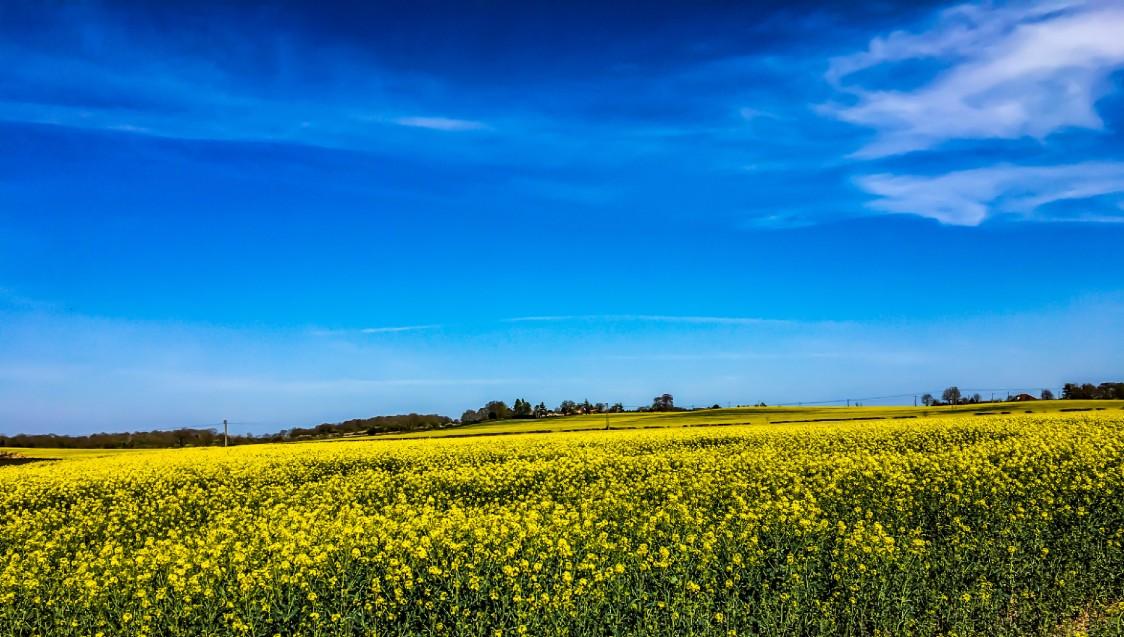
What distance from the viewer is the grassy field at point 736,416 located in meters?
55.6

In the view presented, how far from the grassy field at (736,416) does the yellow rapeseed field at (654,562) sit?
39175 millimetres

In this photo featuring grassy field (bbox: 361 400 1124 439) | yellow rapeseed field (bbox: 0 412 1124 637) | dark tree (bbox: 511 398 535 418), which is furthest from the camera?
dark tree (bbox: 511 398 535 418)

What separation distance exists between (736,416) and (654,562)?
55585 mm

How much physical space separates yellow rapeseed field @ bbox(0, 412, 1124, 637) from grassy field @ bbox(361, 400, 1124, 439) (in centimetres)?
3917

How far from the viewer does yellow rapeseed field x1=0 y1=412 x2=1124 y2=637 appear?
8797 mm

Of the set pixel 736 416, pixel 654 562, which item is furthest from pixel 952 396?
pixel 654 562

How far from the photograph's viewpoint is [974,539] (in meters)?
11.5

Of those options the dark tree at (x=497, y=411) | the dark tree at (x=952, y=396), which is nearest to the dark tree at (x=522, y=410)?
the dark tree at (x=497, y=411)

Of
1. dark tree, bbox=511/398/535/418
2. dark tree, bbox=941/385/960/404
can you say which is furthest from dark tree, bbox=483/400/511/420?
dark tree, bbox=941/385/960/404

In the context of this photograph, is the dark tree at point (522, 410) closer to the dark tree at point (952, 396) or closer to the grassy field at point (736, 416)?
the grassy field at point (736, 416)

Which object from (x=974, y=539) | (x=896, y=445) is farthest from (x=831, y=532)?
(x=896, y=445)

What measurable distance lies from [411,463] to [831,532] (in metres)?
16.0

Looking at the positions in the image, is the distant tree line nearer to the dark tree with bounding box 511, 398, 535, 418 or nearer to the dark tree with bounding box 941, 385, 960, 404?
the dark tree with bounding box 511, 398, 535, 418

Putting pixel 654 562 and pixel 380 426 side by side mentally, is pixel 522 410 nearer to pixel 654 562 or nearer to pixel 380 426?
pixel 380 426
